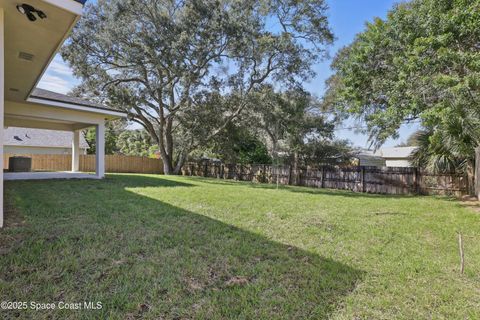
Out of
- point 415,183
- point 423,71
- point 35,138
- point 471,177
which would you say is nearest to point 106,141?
→ point 35,138

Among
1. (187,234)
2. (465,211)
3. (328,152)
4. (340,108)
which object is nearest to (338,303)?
(187,234)

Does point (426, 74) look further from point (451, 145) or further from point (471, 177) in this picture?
point (471, 177)

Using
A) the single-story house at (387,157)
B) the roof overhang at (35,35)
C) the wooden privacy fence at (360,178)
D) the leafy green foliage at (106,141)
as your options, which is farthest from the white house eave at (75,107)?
the single-story house at (387,157)

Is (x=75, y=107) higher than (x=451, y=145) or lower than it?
higher

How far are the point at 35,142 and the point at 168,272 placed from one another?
26000 mm

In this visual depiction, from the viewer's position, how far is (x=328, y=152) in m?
18.5

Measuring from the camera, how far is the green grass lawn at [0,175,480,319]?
7.87 ft

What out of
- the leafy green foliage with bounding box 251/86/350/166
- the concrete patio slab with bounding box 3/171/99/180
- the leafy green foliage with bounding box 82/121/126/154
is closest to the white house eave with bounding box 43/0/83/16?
the concrete patio slab with bounding box 3/171/99/180

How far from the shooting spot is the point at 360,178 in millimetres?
13688

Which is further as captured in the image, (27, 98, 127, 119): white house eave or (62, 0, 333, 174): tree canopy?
(62, 0, 333, 174): tree canopy

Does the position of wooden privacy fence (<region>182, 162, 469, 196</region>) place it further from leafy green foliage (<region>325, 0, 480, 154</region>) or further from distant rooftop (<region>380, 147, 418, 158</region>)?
distant rooftop (<region>380, 147, 418, 158</region>)

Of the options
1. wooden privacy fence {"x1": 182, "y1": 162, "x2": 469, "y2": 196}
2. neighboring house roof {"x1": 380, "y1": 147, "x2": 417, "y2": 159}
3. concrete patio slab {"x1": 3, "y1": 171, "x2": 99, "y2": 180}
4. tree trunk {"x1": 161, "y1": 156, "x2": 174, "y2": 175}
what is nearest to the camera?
concrete patio slab {"x1": 3, "y1": 171, "x2": 99, "y2": 180}

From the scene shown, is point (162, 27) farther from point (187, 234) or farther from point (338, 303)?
point (338, 303)

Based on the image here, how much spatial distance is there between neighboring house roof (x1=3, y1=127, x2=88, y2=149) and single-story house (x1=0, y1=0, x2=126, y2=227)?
1544 cm
